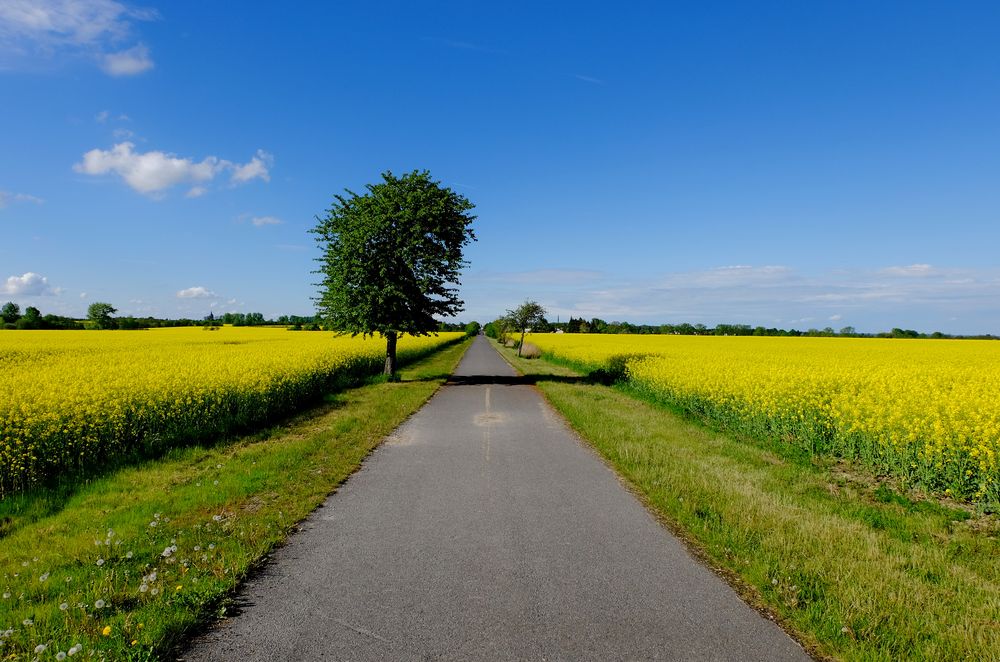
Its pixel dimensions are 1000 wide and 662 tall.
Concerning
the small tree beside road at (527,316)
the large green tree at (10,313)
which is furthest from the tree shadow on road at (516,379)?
the large green tree at (10,313)

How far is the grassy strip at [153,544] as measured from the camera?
372 cm

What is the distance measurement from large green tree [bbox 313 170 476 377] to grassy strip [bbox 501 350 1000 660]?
13.9 meters

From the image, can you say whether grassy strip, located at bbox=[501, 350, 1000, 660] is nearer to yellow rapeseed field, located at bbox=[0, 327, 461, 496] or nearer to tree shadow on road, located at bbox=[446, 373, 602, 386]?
yellow rapeseed field, located at bbox=[0, 327, 461, 496]

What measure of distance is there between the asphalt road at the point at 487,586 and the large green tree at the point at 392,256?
47.1ft

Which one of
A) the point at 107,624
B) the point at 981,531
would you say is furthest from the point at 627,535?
the point at 107,624

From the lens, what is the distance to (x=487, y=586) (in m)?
4.45

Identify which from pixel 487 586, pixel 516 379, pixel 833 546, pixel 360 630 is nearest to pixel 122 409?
pixel 360 630

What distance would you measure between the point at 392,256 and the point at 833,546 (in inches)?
763

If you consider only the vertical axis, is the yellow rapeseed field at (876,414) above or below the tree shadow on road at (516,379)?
above

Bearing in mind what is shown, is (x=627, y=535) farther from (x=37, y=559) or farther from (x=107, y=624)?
(x=37, y=559)

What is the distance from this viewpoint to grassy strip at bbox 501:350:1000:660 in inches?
152

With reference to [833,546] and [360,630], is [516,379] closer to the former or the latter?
[833,546]

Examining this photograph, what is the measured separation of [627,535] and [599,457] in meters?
3.78

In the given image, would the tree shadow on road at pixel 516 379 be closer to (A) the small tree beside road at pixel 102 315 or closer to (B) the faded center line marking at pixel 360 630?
(B) the faded center line marking at pixel 360 630
